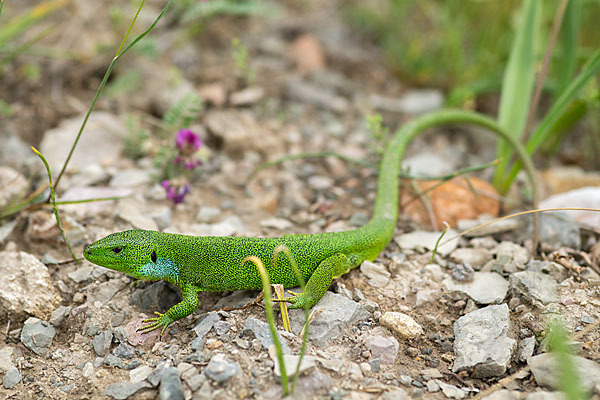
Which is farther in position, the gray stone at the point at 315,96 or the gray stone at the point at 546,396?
the gray stone at the point at 315,96

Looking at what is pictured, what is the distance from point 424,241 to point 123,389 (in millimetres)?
2296

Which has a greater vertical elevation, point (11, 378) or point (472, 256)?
point (472, 256)

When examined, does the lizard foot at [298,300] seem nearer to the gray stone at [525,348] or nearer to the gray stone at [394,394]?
the gray stone at [394,394]

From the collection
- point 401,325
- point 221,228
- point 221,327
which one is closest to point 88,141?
point 221,228

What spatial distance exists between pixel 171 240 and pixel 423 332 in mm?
1611

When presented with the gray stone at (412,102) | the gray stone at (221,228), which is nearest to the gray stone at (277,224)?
the gray stone at (221,228)

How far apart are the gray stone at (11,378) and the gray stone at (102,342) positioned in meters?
0.40

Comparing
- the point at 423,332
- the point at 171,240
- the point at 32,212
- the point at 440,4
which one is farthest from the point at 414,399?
the point at 440,4

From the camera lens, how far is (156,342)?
118 inches

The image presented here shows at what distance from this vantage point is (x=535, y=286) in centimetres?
325

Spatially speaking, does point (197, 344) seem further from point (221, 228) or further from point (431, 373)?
point (431, 373)

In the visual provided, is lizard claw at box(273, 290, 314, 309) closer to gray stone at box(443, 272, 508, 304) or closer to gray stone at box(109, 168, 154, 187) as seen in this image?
gray stone at box(443, 272, 508, 304)

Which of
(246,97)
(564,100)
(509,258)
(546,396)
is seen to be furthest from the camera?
(246,97)

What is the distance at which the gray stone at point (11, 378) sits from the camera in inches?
109
